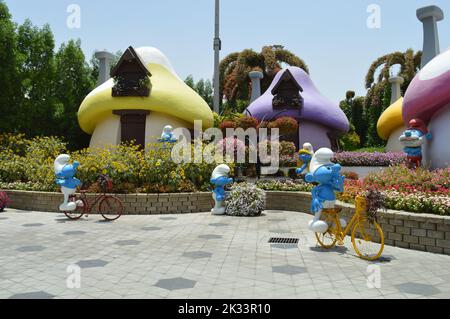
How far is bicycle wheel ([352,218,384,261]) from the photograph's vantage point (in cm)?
614

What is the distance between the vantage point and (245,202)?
37.6 ft

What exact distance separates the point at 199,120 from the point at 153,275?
14425 millimetres

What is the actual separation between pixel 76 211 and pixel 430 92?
416 inches

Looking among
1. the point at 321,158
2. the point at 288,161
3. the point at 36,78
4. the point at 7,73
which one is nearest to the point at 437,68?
the point at 321,158

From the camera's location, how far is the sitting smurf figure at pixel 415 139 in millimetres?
11211

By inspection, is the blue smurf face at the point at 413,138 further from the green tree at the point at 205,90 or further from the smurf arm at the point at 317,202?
the green tree at the point at 205,90

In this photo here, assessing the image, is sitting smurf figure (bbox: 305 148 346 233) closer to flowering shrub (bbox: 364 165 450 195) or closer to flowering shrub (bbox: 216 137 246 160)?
flowering shrub (bbox: 364 165 450 195)

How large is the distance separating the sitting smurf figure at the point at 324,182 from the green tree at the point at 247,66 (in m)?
29.5

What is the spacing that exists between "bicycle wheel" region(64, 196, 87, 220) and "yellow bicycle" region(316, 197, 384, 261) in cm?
663

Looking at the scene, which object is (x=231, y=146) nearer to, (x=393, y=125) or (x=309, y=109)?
(x=309, y=109)

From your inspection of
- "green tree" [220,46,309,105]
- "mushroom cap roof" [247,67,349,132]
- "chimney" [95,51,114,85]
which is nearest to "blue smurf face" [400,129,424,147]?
"mushroom cap roof" [247,67,349,132]

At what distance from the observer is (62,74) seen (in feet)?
80.7
